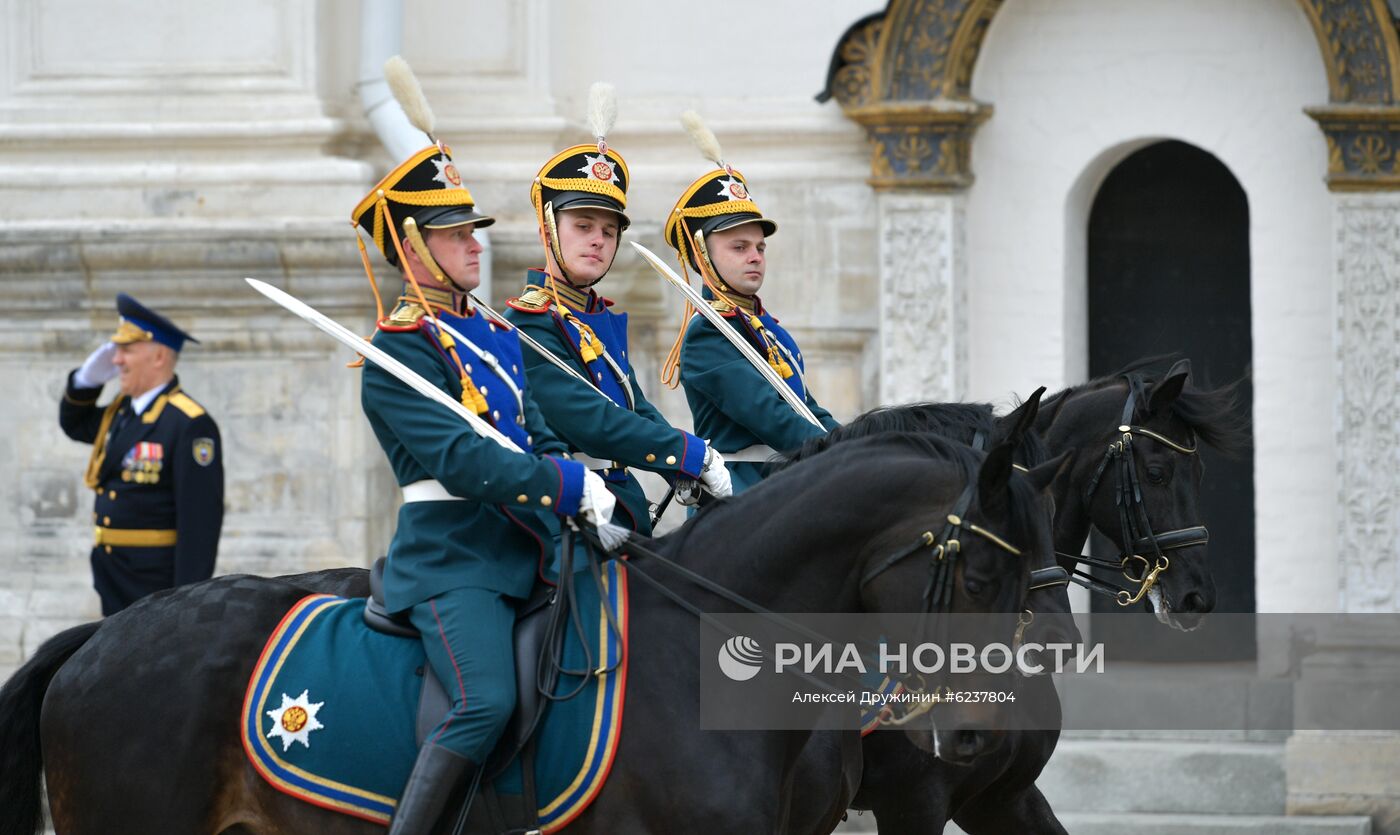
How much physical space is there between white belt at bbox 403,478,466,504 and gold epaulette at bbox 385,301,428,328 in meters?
0.33

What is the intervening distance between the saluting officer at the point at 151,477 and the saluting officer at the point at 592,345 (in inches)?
87.1

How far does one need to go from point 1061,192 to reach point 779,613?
200 inches

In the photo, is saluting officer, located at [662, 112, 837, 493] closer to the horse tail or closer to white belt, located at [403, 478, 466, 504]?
white belt, located at [403, 478, 466, 504]

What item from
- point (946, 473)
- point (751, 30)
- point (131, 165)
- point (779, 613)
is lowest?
point (779, 613)

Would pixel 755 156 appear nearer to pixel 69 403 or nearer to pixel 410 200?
pixel 69 403

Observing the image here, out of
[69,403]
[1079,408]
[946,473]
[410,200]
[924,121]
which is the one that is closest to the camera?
[946,473]

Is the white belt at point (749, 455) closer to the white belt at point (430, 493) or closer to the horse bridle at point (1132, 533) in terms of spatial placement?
the horse bridle at point (1132, 533)

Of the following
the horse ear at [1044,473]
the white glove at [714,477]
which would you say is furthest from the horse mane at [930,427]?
the horse ear at [1044,473]

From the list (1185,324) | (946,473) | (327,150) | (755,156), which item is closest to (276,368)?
(327,150)

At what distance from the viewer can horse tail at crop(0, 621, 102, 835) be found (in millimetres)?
4867

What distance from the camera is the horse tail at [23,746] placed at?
4.87 metres

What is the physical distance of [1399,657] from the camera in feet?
27.7

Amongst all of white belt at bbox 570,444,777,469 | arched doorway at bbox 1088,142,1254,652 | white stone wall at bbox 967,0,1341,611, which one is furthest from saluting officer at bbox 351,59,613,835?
arched doorway at bbox 1088,142,1254,652

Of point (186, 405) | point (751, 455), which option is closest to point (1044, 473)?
point (751, 455)
